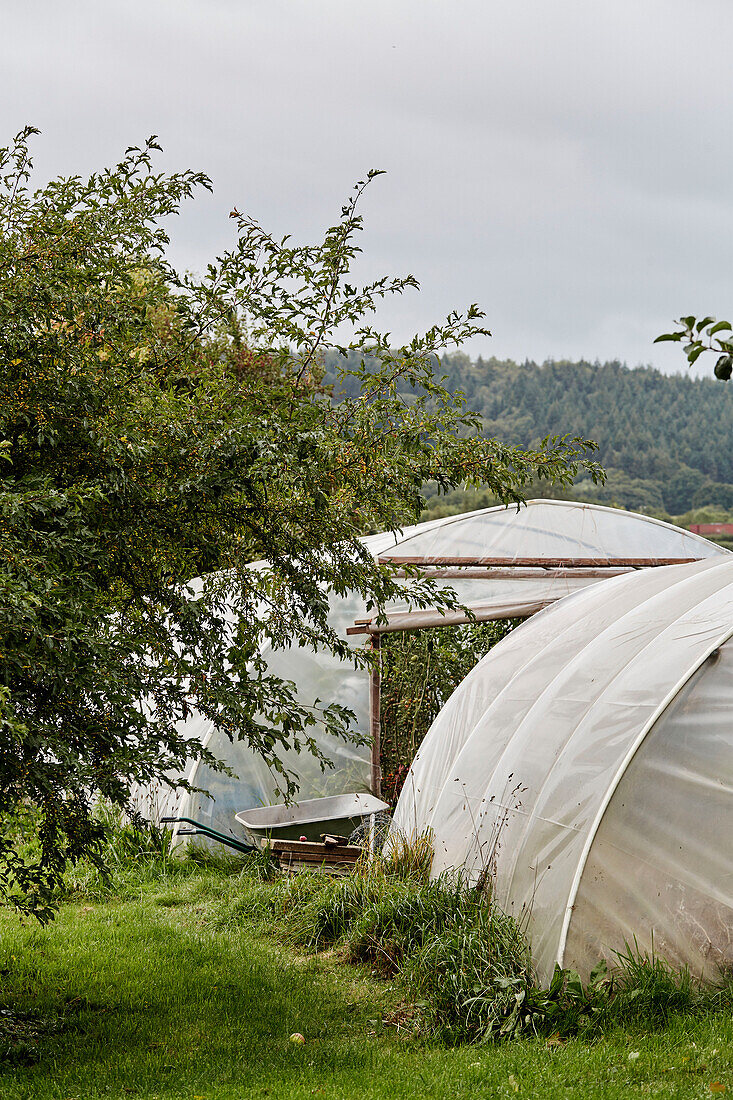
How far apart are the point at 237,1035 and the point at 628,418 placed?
73.7 metres

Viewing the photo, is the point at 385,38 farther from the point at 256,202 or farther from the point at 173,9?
the point at 256,202

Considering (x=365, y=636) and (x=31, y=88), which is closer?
(x=31, y=88)

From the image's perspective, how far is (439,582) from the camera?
37.3 feet

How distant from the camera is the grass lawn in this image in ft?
14.5

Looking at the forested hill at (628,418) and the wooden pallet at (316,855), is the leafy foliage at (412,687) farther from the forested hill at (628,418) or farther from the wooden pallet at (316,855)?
the forested hill at (628,418)

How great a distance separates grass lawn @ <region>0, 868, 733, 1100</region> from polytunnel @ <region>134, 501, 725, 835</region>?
5.44 feet

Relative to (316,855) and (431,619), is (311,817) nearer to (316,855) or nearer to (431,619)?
(316,855)

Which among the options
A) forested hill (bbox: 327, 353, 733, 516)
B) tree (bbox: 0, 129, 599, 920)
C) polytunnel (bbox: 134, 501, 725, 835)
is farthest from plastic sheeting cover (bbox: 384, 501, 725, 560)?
forested hill (bbox: 327, 353, 733, 516)

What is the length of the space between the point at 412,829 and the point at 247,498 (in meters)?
3.52

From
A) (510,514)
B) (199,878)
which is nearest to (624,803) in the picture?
(199,878)

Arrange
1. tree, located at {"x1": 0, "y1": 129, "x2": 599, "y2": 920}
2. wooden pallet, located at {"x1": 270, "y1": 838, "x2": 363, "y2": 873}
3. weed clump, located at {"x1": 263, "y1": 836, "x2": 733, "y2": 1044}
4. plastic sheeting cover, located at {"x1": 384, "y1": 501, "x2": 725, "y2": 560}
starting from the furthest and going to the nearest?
1. plastic sheeting cover, located at {"x1": 384, "y1": 501, "x2": 725, "y2": 560}
2. wooden pallet, located at {"x1": 270, "y1": 838, "x2": 363, "y2": 873}
3. weed clump, located at {"x1": 263, "y1": 836, "x2": 733, "y2": 1044}
4. tree, located at {"x1": 0, "y1": 129, "x2": 599, "y2": 920}

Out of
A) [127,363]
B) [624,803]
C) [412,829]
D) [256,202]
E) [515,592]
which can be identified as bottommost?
[412,829]

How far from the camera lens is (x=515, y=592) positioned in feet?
36.9

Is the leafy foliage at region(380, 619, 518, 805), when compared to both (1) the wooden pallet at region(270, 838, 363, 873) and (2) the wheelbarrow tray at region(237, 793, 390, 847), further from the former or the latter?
(1) the wooden pallet at region(270, 838, 363, 873)
